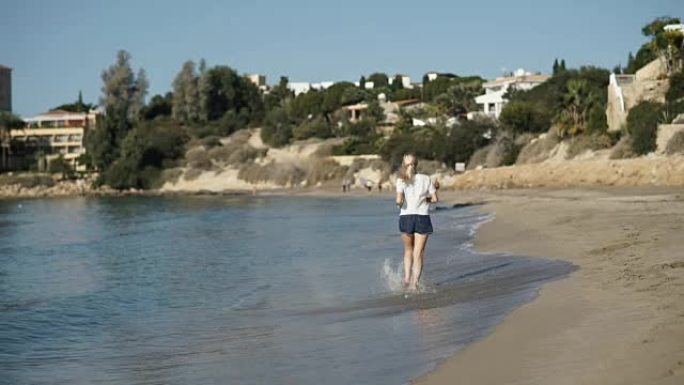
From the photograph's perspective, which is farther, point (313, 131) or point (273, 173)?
point (313, 131)

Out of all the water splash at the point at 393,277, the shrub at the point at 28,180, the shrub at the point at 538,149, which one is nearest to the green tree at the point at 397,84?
the shrub at the point at 28,180

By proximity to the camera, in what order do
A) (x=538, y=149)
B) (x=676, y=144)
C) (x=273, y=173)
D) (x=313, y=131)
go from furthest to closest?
(x=313, y=131) → (x=273, y=173) → (x=538, y=149) → (x=676, y=144)

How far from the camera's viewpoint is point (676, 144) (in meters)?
35.2

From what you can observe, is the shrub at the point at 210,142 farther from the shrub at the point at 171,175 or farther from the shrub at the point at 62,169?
the shrub at the point at 62,169

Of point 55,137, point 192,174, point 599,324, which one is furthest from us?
point 55,137

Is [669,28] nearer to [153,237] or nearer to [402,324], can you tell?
[153,237]

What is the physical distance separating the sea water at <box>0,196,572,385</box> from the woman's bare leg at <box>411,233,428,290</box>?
226mm

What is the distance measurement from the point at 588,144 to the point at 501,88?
143ft

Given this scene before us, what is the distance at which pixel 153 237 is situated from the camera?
2602 cm

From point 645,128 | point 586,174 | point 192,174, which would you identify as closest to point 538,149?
point 645,128

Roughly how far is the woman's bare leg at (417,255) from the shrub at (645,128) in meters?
29.4

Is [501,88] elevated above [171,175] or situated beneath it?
elevated above

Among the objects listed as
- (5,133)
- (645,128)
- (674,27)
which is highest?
(674,27)

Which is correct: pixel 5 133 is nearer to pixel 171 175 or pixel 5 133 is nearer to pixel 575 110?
pixel 171 175
